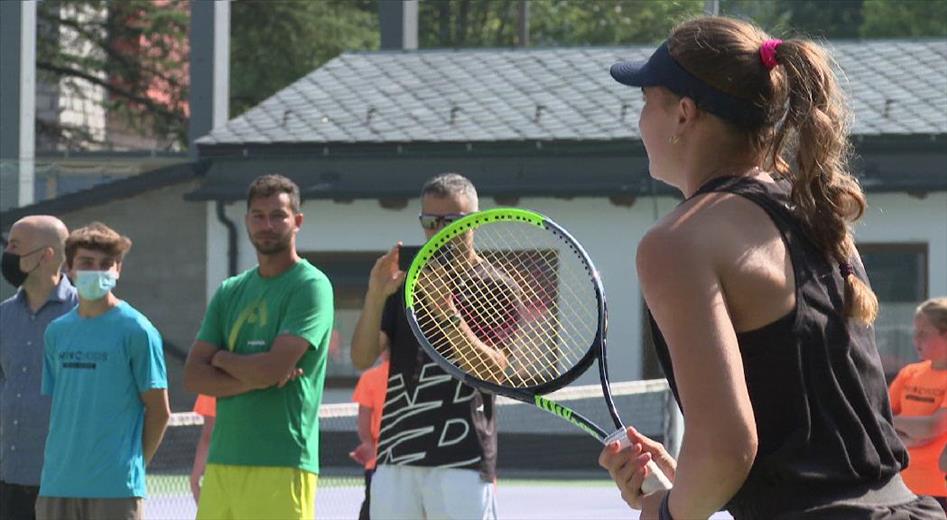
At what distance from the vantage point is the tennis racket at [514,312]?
12.5ft

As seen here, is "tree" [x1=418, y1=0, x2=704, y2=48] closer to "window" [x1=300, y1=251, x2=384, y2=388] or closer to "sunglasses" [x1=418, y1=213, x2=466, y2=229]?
"window" [x1=300, y1=251, x2=384, y2=388]

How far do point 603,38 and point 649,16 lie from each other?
5.74m

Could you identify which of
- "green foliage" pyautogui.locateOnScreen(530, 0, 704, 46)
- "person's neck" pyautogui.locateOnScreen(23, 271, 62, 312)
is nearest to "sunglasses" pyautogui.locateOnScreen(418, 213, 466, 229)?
"person's neck" pyautogui.locateOnScreen(23, 271, 62, 312)

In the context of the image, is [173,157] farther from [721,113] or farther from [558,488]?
[721,113]

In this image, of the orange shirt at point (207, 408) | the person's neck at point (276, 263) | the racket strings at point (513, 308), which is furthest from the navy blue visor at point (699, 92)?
the orange shirt at point (207, 408)

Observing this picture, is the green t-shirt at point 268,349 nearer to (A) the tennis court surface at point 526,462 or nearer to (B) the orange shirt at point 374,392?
(B) the orange shirt at point 374,392

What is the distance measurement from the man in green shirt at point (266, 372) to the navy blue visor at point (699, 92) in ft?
11.0

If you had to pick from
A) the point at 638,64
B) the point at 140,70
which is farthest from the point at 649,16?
the point at 638,64

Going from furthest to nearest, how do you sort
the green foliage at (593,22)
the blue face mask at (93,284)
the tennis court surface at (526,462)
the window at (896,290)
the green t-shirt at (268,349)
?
the green foliage at (593,22), the window at (896,290), the tennis court surface at (526,462), the blue face mask at (93,284), the green t-shirt at (268,349)

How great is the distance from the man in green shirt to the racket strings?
38.7 inches

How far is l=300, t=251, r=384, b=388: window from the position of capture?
19688 mm

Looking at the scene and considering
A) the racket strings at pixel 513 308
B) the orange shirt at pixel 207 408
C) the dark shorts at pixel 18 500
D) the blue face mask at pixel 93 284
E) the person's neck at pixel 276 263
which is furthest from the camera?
the orange shirt at pixel 207 408

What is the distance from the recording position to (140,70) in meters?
33.8

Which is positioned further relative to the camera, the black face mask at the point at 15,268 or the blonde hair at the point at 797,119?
the black face mask at the point at 15,268
